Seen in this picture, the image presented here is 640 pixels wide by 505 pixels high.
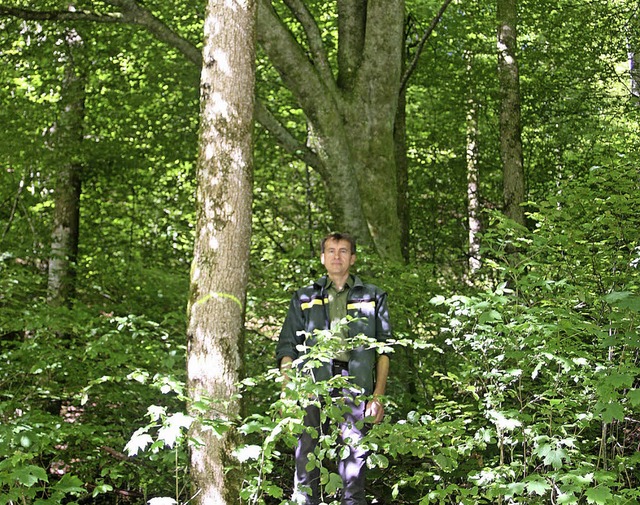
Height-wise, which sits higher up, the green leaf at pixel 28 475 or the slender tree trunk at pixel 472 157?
the slender tree trunk at pixel 472 157

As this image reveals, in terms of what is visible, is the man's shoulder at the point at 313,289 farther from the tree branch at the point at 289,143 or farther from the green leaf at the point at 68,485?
the tree branch at the point at 289,143

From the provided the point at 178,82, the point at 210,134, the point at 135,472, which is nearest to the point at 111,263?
the point at 178,82

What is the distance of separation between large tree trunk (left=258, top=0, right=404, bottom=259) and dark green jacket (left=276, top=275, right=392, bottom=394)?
3895mm

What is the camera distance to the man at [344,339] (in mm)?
5043

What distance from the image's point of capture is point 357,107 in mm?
9664

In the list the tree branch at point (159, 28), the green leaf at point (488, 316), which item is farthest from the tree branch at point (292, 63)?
the green leaf at point (488, 316)

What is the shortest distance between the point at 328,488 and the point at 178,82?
8.88m

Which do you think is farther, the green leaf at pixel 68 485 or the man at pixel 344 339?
the man at pixel 344 339

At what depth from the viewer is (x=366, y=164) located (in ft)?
31.4

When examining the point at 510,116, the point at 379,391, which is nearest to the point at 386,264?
the point at 379,391

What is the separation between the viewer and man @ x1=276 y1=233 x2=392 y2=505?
5043 millimetres

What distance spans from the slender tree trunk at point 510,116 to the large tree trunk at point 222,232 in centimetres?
554

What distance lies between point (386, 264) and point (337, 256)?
271 centimetres

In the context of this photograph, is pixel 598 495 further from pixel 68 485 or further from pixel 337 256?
pixel 68 485
